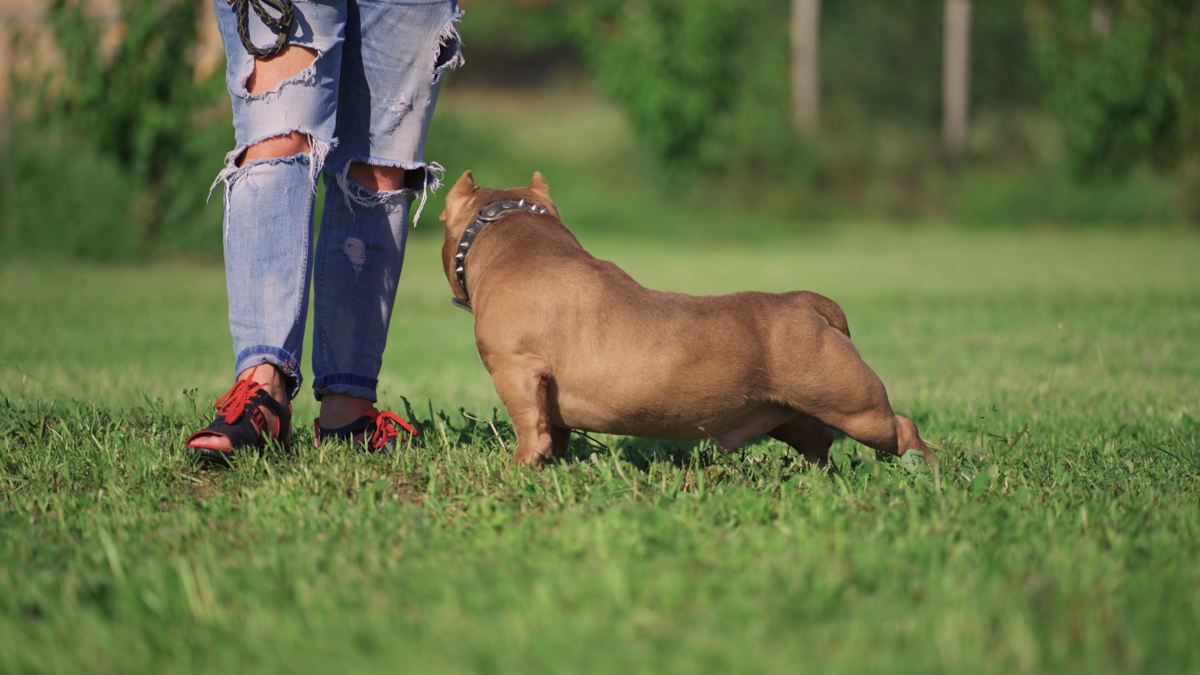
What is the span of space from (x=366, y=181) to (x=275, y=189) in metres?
0.33

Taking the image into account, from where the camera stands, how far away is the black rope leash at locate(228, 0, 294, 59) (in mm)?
2477

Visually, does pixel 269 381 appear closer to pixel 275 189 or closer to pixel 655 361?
pixel 275 189

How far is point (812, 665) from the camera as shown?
4.25ft

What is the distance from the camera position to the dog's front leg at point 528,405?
2326 mm

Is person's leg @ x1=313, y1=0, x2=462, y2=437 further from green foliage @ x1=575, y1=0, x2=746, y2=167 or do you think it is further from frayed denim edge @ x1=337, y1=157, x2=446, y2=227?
green foliage @ x1=575, y1=0, x2=746, y2=167

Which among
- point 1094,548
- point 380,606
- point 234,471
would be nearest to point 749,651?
point 380,606

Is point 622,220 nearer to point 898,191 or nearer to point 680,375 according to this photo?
point 898,191

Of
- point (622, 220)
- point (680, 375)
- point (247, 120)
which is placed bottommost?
point (622, 220)

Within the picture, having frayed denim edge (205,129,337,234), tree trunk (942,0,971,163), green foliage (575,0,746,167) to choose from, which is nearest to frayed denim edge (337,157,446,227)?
frayed denim edge (205,129,337,234)

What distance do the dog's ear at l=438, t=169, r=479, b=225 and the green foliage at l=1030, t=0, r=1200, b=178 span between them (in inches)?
552

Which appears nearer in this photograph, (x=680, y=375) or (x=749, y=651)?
(x=749, y=651)

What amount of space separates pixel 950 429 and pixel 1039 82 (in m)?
21.7

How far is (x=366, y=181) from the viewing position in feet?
9.23

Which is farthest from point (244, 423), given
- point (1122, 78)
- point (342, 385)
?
point (1122, 78)
